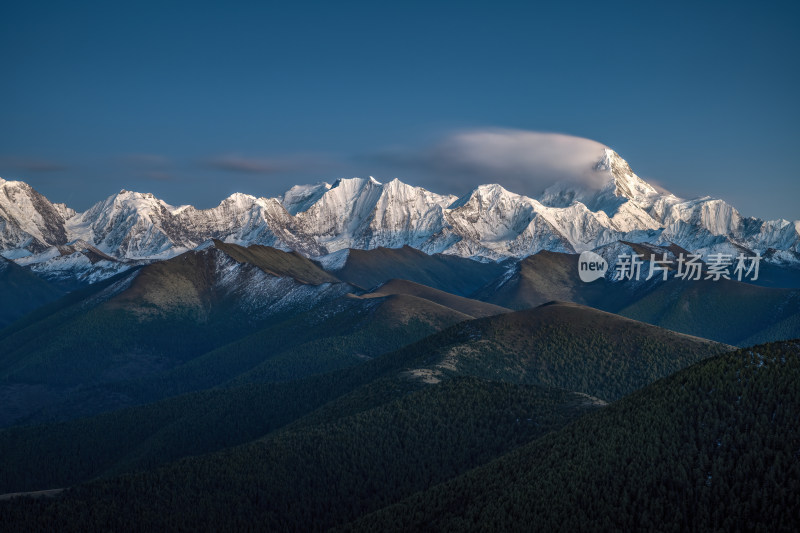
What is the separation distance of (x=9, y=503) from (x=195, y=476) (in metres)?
30.0

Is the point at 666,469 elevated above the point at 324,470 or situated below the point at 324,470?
above

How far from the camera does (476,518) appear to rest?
306 ft

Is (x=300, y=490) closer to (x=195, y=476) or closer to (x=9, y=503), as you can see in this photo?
(x=195, y=476)

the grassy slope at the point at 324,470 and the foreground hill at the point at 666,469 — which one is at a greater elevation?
the foreground hill at the point at 666,469

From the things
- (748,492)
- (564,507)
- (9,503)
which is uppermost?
(748,492)

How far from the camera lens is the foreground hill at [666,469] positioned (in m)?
76.1

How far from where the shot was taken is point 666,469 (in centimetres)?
8512

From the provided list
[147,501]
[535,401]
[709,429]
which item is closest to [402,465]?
[535,401]

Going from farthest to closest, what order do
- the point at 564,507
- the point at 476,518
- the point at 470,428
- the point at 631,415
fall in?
the point at 470,428 < the point at 631,415 < the point at 476,518 < the point at 564,507

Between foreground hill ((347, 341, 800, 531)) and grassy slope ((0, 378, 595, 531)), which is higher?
foreground hill ((347, 341, 800, 531))

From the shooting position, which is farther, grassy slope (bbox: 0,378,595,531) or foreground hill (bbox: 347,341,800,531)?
grassy slope (bbox: 0,378,595,531)

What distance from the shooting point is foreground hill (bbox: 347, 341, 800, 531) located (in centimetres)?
7612

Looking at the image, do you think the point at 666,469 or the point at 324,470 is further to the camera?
the point at 324,470

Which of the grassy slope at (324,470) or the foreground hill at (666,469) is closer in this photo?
the foreground hill at (666,469)
